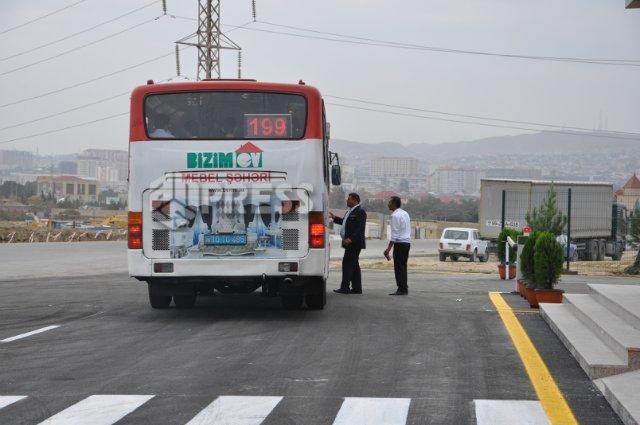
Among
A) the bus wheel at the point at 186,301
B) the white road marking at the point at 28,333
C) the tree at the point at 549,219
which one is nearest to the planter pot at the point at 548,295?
the bus wheel at the point at 186,301

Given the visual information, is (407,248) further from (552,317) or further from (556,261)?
(552,317)

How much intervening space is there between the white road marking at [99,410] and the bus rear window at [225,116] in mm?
6059

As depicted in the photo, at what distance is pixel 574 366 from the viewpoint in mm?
9594

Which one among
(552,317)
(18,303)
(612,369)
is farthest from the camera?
(18,303)

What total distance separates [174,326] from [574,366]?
5377 mm

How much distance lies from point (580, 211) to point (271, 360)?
40.2 metres

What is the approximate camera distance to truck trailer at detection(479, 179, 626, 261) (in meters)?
44.6

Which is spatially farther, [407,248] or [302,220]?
[407,248]

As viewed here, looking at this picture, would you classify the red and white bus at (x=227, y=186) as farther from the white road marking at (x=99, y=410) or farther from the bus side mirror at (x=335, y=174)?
the white road marking at (x=99, y=410)

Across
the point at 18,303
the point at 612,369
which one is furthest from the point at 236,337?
the point at 18,303

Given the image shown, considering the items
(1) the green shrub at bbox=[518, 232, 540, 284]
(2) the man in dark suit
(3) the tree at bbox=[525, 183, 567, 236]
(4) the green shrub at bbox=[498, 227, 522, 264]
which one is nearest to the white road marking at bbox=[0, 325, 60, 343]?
(2) the man in dark suit

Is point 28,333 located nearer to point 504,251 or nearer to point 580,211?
point 504,251

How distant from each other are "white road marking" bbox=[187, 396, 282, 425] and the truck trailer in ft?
118

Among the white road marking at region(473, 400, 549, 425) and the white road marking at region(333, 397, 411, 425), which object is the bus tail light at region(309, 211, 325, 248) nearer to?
the white road marking at region(333, 397, 411, 425)
